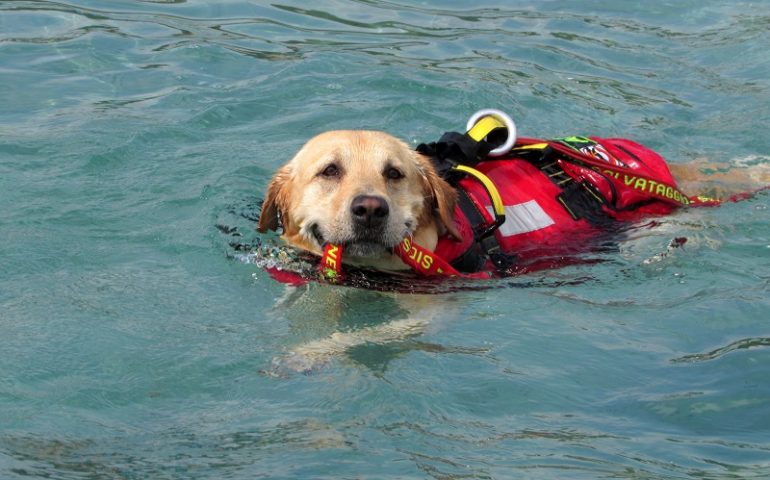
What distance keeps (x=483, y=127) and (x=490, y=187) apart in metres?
0.54

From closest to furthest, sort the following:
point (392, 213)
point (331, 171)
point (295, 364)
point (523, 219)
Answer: point (295, 364), point (392, 213), point (331, 171), point (523, 219)

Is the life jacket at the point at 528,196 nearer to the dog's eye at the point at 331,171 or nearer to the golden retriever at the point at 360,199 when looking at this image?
the golden retriever at the point at 360,199

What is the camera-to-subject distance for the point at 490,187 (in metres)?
6.27

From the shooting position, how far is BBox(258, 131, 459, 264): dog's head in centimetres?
566

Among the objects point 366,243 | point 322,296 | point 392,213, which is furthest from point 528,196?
point 322,296

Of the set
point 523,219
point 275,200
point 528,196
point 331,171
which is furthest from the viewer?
point 528,196

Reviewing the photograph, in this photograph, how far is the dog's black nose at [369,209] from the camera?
18.2 ft

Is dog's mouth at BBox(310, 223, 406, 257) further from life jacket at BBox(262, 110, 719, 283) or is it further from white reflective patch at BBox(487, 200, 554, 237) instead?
white reflective patch at BBox(487, 200, 554, 237)

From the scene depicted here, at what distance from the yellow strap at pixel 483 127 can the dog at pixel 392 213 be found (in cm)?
28

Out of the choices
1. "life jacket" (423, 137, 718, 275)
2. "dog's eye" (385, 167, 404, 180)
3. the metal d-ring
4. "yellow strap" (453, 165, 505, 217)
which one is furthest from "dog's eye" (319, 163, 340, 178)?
the metal d-ring

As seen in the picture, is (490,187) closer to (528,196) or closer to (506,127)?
(528,196)

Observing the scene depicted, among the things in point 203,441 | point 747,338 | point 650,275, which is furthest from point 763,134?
point 203,441

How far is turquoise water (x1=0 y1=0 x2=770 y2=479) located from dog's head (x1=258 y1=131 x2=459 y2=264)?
35cm

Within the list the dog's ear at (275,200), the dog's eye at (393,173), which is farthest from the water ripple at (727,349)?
the dog's ear at (275,200)
